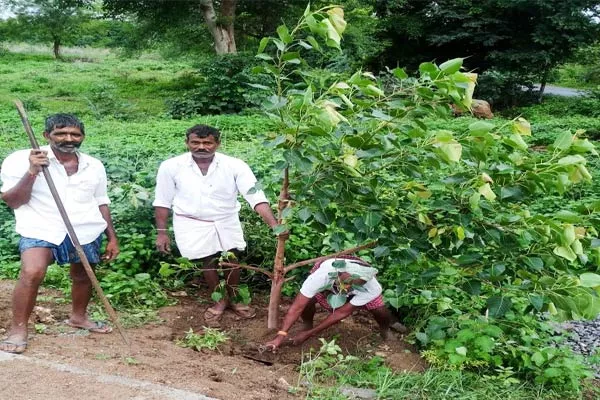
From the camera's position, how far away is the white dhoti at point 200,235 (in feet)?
13.9

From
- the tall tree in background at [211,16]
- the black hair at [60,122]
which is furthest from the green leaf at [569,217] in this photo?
the tall tree in background at [211,16]

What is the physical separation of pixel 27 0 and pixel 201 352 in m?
22.0

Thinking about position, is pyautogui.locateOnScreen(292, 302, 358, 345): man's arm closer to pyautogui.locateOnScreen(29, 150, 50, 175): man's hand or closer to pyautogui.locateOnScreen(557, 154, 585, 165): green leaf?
pyautogui.locateOnScreen(557, 154, 585, 165): green leaf

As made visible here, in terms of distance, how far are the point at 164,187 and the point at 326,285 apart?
1291mm

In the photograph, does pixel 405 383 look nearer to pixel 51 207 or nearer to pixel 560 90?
pixel 51 207

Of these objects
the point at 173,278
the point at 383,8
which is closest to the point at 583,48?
the point at 383,8

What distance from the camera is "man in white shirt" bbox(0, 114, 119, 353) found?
11.0ft

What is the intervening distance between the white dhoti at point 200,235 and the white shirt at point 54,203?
64 cm

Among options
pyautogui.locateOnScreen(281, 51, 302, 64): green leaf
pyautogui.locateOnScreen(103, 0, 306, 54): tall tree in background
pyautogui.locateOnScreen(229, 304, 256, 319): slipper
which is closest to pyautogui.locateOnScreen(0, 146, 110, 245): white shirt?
pyautogui.locateOnScreen(229, 304, 256, 319): slipper

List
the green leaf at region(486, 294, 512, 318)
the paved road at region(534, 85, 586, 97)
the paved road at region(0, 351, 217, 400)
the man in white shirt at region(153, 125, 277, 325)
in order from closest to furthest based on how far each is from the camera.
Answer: the paved road at region(0, 351, 217, 400) < the green leaf at region(486, 294, 512, 318) < the man in white shirt at region(153, 125, 277, 325) < the paved road at region(534, 85, 586, 97)

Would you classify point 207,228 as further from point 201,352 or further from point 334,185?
point 334,185

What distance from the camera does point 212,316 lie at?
14.3 feet

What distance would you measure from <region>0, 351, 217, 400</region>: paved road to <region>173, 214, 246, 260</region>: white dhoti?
1.33m

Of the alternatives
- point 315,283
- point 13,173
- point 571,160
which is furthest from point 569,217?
point 13,173
